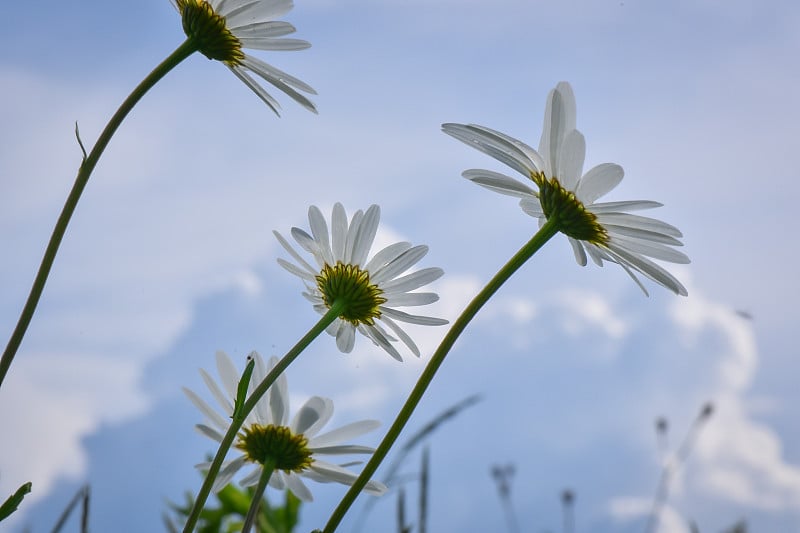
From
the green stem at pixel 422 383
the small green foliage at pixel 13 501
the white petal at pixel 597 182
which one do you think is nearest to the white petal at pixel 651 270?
the white petal at pixel 597 182

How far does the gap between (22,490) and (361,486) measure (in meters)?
0.50

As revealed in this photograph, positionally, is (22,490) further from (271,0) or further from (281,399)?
(271,0)

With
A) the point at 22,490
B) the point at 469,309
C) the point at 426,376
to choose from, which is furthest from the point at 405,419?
the point at 22,490

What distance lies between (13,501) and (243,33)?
1.03 meters

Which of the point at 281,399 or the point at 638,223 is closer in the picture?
the point at 638,223

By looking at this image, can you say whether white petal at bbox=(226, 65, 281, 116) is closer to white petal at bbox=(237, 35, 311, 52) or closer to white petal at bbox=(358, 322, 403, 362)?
white petal at bbox=(237, 35, 311, 52)

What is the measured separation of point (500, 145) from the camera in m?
1.62

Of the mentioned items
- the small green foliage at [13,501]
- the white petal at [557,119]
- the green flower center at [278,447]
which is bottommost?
the small green foliage at [13,501]

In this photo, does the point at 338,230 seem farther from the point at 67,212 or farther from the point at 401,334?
the point at 67,212

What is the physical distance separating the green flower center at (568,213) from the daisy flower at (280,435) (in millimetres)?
589

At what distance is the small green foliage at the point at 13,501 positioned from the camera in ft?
3.89

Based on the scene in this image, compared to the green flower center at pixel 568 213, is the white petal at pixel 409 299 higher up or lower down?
lower down

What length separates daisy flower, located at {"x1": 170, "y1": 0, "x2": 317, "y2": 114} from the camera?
5.69 feet

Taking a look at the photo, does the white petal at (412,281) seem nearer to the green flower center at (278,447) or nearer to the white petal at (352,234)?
the white petal at (352,234)
